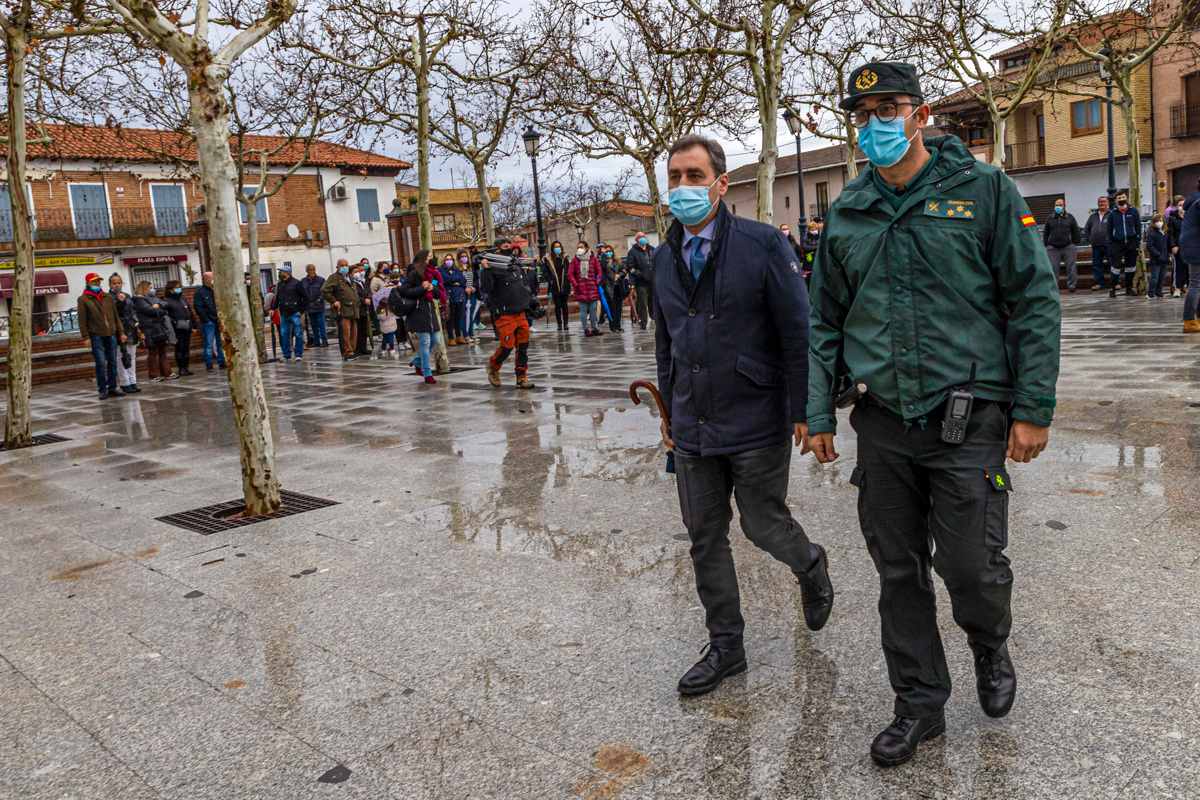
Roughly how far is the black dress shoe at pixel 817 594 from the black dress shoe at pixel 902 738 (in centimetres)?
76

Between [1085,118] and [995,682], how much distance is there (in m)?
42.4

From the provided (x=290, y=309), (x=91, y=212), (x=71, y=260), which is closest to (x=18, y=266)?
(x=290, y=309)

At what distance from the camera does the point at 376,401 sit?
12.1 meters

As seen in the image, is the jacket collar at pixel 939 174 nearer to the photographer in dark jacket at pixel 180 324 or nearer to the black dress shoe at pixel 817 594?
the black dress shoe at pixel 817 594

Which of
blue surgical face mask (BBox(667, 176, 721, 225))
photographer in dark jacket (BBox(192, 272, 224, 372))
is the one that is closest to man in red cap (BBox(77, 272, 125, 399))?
photographer in dark jacket (BBox(192, 272, 224, 372))

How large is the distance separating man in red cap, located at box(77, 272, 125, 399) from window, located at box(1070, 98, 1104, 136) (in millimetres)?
36473

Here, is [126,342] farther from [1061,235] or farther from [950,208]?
[1061,235]

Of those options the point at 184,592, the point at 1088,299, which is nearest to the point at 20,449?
the point at 184,592

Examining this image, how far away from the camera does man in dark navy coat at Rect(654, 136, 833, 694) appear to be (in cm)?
337

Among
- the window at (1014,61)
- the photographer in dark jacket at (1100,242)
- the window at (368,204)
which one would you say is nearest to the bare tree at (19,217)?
the photographer in dark jacket at (1100,242)

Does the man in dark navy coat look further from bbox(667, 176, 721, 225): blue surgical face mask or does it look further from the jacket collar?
the jacket collar

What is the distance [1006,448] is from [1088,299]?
1756 centimetres

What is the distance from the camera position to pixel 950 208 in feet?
8.90

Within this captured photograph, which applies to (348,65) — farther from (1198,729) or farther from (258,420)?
(1198,729)
